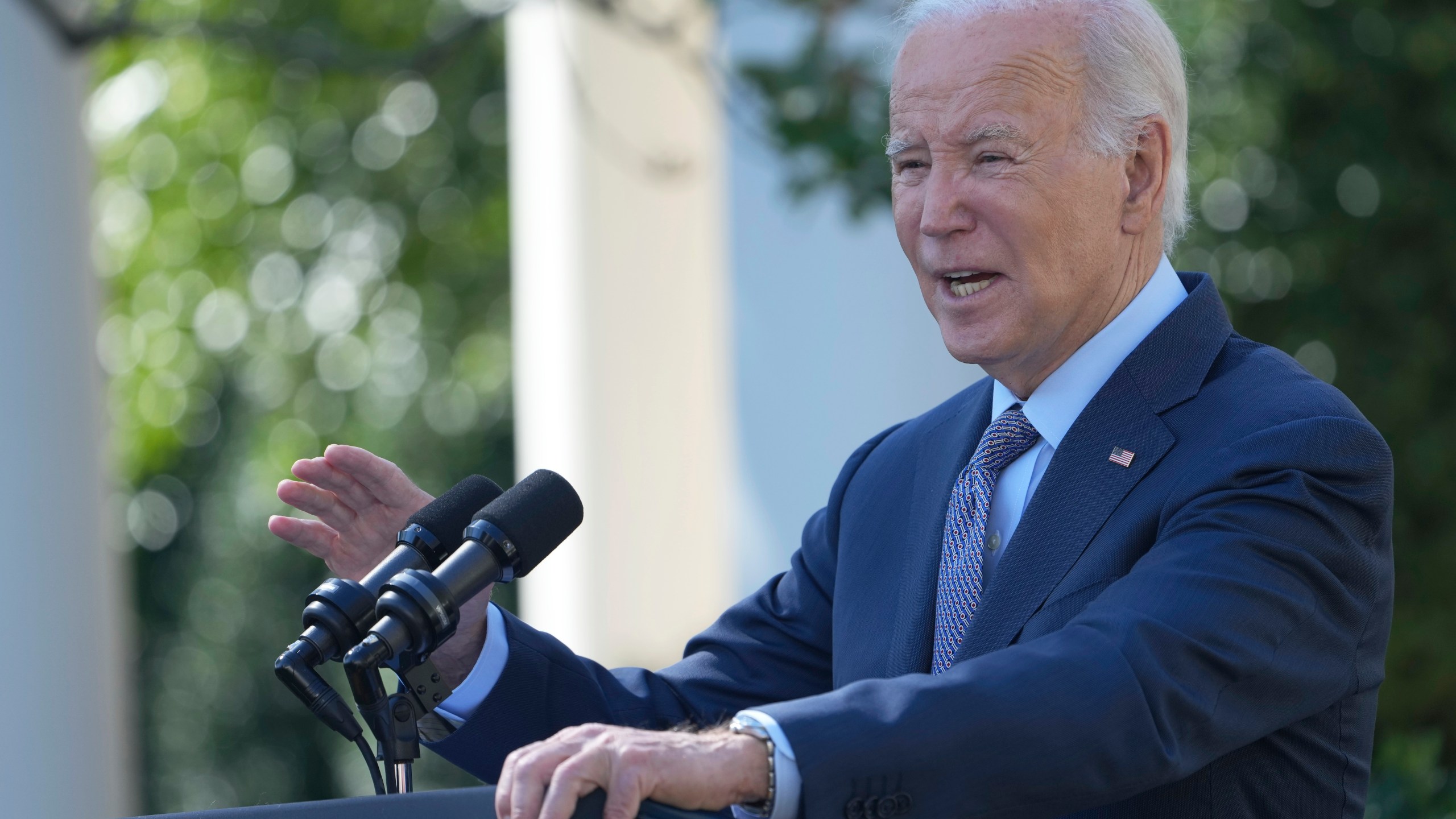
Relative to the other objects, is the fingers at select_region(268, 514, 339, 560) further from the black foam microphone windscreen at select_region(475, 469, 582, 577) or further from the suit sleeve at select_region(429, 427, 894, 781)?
the black foam microphone windscreen at select_region(475, 469, 582, 577)

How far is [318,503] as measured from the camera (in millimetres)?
2352

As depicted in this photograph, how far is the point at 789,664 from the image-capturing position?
2.57 meters

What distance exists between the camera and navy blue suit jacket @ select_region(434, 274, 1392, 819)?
161 centimetres

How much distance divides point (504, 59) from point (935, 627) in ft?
39.9

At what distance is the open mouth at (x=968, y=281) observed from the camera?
2219 millimetres

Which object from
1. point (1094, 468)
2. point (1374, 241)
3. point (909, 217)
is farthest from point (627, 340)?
point (1094, 468)

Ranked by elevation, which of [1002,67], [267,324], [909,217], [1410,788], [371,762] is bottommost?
[1410,788]

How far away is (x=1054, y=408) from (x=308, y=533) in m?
1.10

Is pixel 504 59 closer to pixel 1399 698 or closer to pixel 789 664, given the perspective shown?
pixel 1399 698

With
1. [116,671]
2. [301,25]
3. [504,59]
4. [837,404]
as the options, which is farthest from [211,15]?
[837,404]

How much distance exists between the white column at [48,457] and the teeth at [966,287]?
362 cm

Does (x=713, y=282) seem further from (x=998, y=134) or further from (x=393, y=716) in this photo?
(x=393, y=716)

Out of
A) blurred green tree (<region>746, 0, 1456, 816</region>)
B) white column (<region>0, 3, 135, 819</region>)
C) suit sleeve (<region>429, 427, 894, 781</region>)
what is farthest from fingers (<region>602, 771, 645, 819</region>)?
blurred green tree (<region>746, 0, 1456, 816</region>)

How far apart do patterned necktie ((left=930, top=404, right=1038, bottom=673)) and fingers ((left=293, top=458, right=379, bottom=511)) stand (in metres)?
0.84
